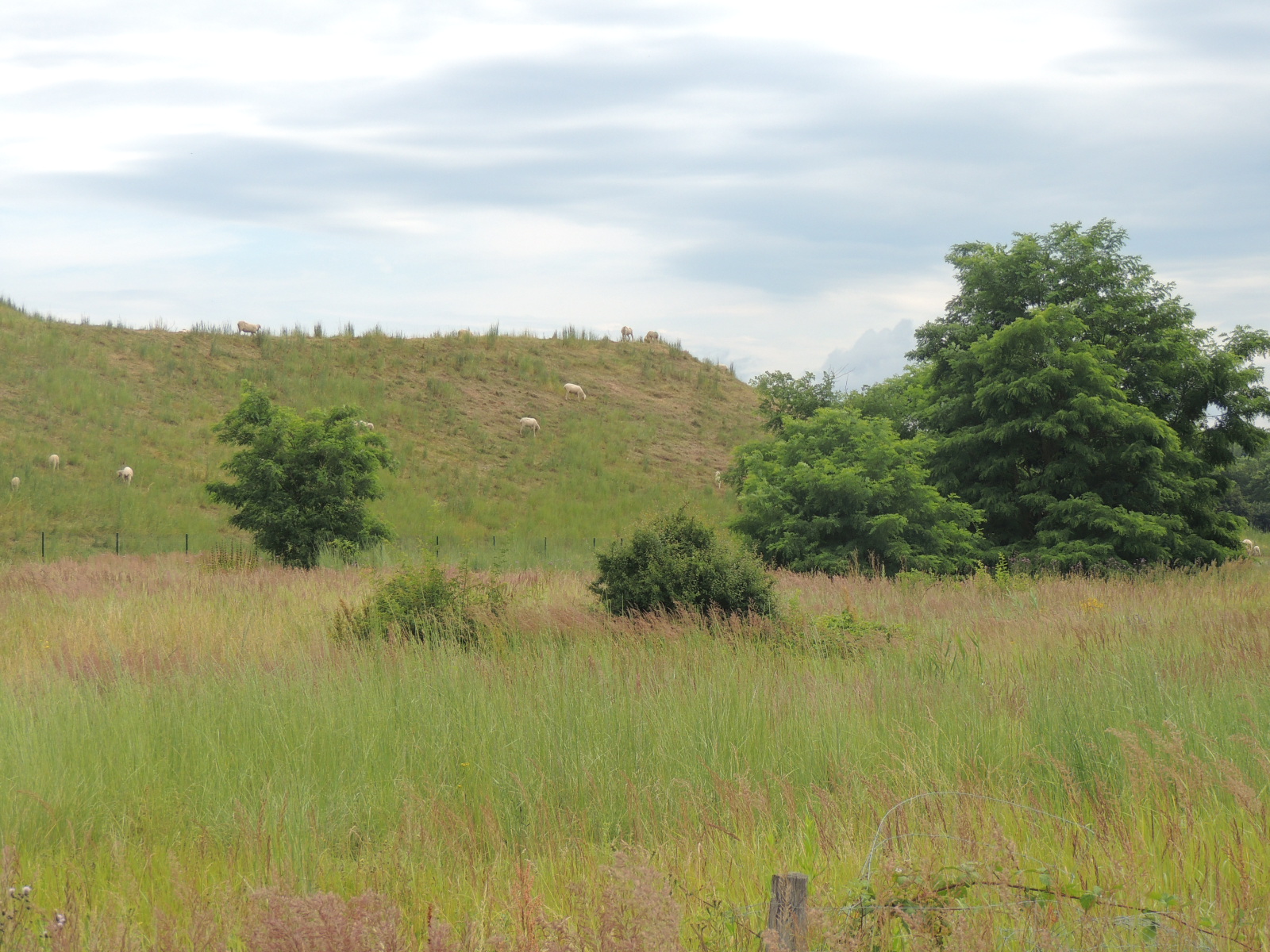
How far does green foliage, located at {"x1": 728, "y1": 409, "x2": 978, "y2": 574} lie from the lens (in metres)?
19.1

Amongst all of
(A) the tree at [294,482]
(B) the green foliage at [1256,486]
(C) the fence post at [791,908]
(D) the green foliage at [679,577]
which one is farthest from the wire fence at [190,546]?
(B) the green foliage at [1256,486]

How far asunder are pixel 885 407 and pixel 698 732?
2169 cm

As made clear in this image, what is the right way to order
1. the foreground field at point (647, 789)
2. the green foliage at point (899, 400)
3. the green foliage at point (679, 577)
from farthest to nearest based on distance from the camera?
the green foliage at point (899, 400), the green foliage at point (679, 577), the foreground field at point (647, 789)

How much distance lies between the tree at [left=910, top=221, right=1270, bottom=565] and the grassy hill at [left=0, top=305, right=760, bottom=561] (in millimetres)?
13140

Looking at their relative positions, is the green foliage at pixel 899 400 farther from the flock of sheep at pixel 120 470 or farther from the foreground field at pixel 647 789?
the flock of sheep at pixel 120 470

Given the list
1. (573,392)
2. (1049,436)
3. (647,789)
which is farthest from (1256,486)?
(647,789)

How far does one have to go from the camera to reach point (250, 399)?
71.7ft

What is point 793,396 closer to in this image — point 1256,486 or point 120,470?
point 120,470

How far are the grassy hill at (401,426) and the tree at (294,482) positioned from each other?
7.28m

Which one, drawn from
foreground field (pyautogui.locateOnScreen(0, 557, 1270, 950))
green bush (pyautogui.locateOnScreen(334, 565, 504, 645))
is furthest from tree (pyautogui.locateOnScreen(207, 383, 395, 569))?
foreground field (pyautogui.locateOnScreen(0, 557, 1270, 950))

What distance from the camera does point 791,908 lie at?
8.64ft

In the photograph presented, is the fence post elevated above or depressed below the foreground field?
above

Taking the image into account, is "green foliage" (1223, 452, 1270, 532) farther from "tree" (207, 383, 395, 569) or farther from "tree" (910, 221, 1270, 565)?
"tree" (207, 383, 395, 569)

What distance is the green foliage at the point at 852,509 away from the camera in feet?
62.7
